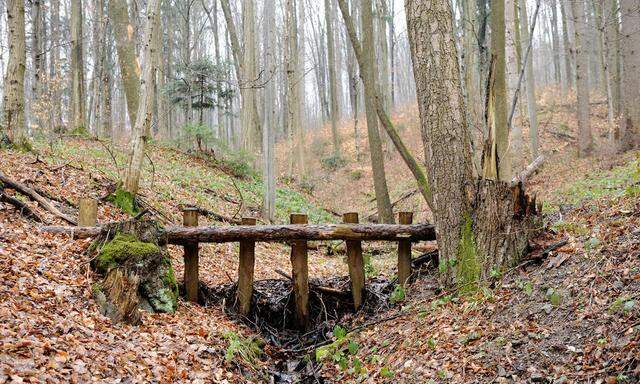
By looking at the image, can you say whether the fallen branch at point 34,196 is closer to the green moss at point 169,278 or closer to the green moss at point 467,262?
the green moss at point 169,278

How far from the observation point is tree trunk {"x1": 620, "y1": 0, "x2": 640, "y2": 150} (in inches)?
497

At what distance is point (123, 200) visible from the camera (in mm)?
9125

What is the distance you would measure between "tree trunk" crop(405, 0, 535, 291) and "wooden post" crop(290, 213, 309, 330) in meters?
A: 2.11

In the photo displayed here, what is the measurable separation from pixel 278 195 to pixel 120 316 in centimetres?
1253

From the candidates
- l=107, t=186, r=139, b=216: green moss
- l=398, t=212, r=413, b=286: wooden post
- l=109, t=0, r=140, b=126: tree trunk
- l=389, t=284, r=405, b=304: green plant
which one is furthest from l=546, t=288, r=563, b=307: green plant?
l=109, t=0, r=140, b=126: tree trunk

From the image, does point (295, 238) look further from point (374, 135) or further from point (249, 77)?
point (249, 77)

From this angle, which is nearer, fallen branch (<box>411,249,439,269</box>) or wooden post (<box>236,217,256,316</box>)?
fallen branch (<box>411,249,439,269</box>)

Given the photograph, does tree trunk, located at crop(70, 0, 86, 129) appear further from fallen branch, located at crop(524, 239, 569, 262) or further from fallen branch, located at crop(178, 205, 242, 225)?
fallen branch, located at crop(524, 239, 569, 262)

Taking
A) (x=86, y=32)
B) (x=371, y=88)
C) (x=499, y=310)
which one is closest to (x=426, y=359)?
(x=499, y=310)

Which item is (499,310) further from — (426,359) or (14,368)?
(14,368)

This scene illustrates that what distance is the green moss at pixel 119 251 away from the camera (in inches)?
222

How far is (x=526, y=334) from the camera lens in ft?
13.5

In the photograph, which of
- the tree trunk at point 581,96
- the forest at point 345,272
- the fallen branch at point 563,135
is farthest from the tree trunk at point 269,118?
the fallen branch at point 563,135

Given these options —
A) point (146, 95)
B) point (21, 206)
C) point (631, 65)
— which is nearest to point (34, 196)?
point (21, 206)
